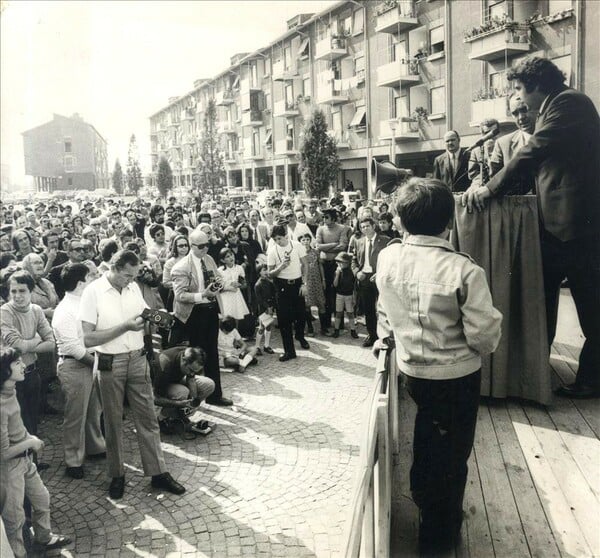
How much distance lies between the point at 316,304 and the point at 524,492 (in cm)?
714

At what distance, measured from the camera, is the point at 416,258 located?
243 cm

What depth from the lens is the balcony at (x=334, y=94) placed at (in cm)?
3278

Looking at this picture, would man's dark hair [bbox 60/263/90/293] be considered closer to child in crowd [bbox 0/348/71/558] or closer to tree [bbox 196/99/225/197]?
child in crowd [bbox 0/348/71/558]

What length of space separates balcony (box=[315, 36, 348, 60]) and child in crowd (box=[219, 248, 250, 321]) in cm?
2632

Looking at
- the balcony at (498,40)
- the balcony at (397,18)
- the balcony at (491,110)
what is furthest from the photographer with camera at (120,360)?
the balcony at (397,18)

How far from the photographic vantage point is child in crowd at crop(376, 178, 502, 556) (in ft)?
7.64

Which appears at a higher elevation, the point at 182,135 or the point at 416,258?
the point at 182,135

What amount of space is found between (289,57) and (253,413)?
3536 centimetres

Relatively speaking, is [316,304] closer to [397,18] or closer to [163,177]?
[397,18]

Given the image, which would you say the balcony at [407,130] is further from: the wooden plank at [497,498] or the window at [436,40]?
the wooden plank at [497,498]

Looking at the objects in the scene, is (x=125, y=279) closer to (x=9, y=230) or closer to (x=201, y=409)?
(x=201, y=409)

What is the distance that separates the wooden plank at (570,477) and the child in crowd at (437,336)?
574mm

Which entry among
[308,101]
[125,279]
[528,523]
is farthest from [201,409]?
[308,101]

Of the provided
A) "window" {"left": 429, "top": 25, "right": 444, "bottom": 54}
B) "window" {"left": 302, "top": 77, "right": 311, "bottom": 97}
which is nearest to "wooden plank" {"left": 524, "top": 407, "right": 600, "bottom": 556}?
"window" {"left": 429, "top": 25, "right": 444, "bottom": 54}
